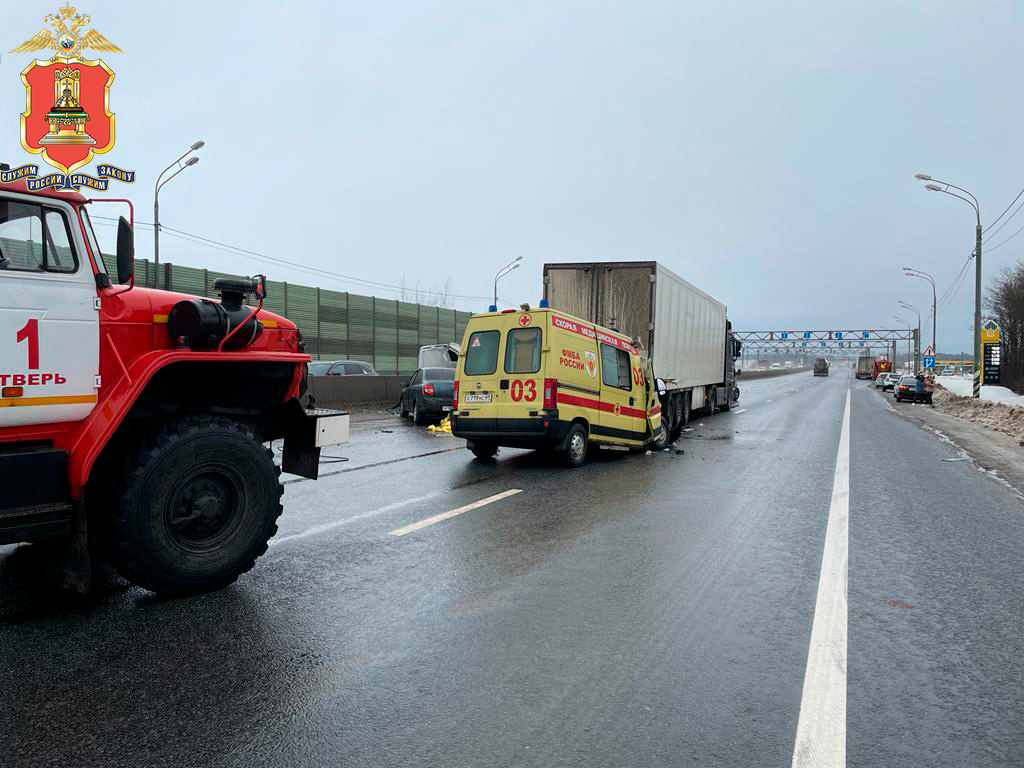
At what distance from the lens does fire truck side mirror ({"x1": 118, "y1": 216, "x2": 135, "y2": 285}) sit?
13.5ft

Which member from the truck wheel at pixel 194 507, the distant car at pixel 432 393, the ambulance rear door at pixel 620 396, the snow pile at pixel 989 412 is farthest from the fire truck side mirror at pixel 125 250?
the snow pile at pixel 989 412

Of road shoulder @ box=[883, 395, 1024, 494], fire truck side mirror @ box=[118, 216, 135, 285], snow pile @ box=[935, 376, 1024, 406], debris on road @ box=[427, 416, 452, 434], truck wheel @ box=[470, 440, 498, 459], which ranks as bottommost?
road shoulder @ box=[883, 395, 1024, 494]

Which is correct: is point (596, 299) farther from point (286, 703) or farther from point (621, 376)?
point (286, 703)

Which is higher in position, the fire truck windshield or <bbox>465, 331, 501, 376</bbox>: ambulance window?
the fire truck windshield

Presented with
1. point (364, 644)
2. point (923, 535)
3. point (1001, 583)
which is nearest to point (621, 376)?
point (923, 535)

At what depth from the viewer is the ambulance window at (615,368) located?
1182 cm

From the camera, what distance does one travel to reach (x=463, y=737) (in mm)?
2943

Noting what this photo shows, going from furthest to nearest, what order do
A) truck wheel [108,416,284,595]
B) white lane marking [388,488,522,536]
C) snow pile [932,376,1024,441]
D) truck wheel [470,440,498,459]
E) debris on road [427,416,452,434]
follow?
snow pile [932,376,1024,441] < debris on road [427,416,452,434] < truck wheel [470,440,498,459] < white lane marking [388,488,522,536] < truck wheel [108,416,284,595]

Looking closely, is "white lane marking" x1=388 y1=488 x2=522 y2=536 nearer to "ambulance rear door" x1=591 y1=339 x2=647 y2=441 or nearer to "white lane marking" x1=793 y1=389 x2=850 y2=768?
"ambulance rear door" x1=591 y1=339 x2=647 y2=441

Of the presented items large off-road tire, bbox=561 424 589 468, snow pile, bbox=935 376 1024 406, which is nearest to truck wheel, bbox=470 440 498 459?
large off-road tire, bbox=561 424 589 468

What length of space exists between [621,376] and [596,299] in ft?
12.6

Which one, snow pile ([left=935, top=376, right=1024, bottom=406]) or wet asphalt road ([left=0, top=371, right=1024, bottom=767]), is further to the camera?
snow pile ([left=935, top=376, right=1024, bottom=406])

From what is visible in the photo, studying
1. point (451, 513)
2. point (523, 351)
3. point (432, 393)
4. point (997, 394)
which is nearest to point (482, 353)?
point (523, 351)

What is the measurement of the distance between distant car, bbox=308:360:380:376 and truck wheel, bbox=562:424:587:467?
1520 cm
